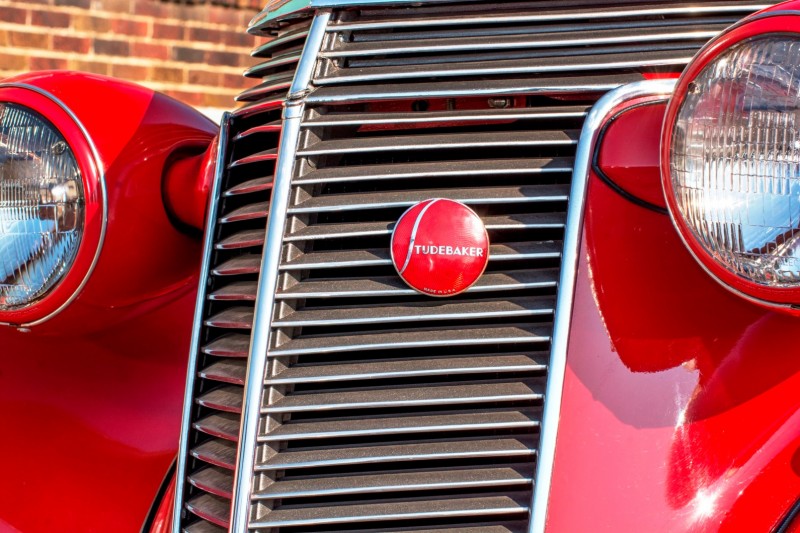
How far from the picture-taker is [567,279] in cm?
140

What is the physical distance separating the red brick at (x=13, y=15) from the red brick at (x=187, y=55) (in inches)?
30.4

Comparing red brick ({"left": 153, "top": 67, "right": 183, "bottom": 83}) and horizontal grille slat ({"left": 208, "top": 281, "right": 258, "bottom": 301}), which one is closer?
horizontal grille slat ({"left": 208, "top": 281, "right": 258, "bottom": 301})

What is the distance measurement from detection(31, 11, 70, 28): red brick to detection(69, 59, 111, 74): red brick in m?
0.19

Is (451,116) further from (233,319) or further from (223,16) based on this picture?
(223,16)

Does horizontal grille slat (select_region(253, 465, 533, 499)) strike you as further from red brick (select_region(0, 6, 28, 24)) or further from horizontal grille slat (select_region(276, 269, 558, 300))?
red brick (select_region(0, 6, 28, 24))

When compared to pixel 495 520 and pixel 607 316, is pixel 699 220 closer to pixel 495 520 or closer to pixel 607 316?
pixel 607 316

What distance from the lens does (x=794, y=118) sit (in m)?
1.22

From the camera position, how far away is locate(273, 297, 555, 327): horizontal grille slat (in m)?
1.42

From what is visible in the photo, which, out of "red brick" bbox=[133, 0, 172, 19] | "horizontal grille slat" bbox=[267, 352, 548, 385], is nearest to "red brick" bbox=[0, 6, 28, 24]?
"red brick" bbox=[133, 0, 172, 19]

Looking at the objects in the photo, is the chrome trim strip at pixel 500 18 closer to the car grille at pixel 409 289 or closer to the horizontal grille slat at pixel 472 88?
the car grille at pixel 409 289

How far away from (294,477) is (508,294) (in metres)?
0.44

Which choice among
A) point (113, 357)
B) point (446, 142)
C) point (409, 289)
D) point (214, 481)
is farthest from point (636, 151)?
point (113, 357)

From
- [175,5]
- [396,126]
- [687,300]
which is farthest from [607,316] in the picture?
[175,5]

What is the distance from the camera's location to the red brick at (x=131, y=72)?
16.7ft
